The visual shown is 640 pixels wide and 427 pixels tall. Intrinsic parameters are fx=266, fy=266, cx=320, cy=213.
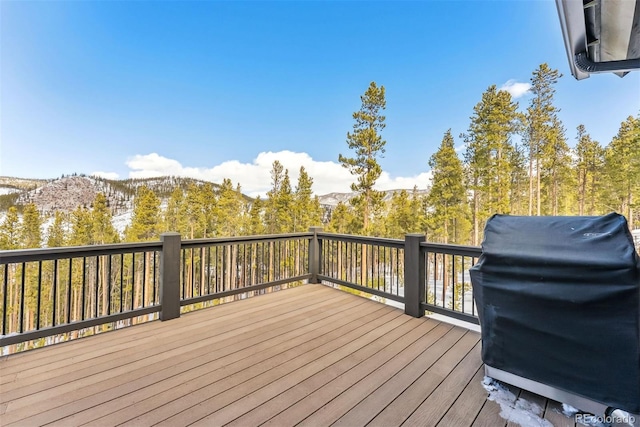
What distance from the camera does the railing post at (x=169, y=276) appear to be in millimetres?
3320

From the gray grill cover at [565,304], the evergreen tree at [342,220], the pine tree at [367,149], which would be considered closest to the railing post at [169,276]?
the gray grill cover at [565,304]

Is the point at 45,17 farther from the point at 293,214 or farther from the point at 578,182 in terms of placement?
the point at 578,182

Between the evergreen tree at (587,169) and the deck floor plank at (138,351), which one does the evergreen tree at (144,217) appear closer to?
the deck floor plank at (138,351)

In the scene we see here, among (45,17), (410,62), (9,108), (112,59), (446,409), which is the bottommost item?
(446,409)

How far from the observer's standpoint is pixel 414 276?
342 centimetres

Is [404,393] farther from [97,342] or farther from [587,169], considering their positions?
[587,169]

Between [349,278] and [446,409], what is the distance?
2943 millimetres

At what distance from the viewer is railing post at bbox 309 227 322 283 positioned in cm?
498

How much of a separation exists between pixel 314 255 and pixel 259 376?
2.93 m

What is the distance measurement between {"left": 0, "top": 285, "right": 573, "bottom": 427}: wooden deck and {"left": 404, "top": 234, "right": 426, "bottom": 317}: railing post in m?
0.18

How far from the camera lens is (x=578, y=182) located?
12781 mm

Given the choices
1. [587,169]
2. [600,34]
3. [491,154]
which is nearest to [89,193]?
[600,34]

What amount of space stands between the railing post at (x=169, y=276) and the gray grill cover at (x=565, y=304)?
10.8 ft

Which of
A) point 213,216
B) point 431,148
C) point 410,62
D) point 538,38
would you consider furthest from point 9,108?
point 538,38
